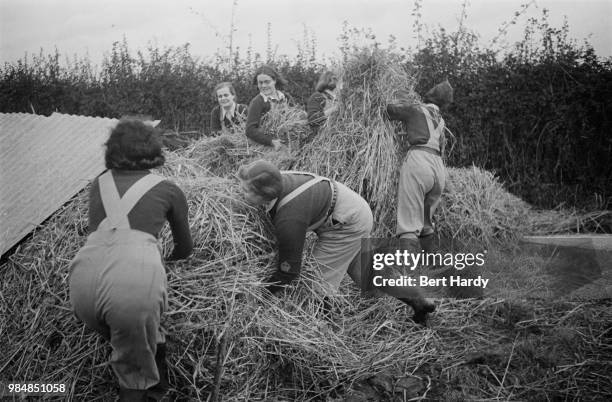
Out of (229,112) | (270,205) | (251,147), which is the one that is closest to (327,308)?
(270,205)

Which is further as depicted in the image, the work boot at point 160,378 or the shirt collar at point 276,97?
the shirt collar at point 276,97

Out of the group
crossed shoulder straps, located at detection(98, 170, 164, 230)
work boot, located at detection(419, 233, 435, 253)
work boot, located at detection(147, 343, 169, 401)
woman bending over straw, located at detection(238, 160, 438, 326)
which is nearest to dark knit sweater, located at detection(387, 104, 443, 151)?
work boot, located at detection(419, 233, 435, 253)

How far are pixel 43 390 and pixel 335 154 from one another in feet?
10.1

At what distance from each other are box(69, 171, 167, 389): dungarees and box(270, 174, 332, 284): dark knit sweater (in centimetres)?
96

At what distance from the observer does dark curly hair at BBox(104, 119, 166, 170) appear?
296 centimetres

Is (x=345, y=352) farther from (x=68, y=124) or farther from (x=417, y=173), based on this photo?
(x=68, y=124)

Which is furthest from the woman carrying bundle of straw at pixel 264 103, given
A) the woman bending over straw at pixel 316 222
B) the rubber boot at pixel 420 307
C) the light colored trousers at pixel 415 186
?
the rubber boot at pixel 420 307

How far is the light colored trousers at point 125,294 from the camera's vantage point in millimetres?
2707

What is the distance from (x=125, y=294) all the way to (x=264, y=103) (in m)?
3.38

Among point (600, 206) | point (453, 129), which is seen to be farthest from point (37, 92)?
point (600, 206)

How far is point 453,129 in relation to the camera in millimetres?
7992

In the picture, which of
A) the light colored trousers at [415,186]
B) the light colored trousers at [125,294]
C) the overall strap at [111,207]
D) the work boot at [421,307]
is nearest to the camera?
the light colored trousers at [125,294]

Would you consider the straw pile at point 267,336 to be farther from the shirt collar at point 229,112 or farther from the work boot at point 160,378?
the shirt collar at point 229,112

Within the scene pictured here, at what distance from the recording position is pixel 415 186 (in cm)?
514
